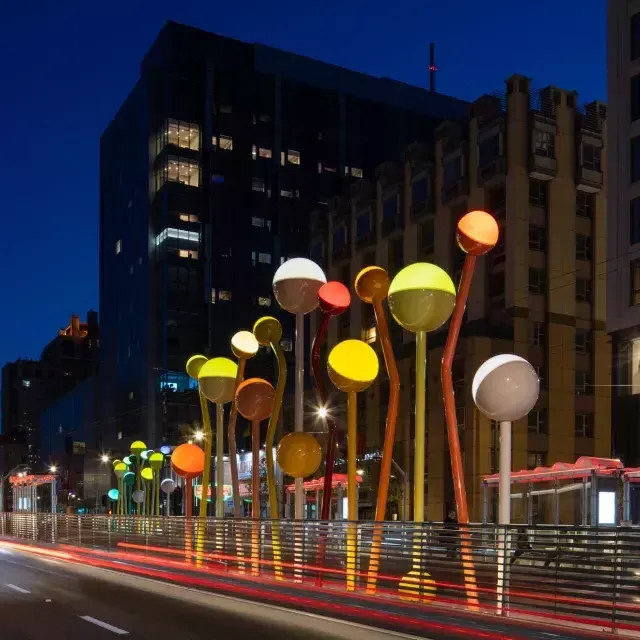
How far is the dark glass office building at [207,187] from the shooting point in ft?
295

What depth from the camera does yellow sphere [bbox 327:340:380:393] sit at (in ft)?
56.1

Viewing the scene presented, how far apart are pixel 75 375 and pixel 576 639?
146 meters

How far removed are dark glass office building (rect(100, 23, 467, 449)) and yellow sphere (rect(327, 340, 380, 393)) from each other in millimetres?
70189

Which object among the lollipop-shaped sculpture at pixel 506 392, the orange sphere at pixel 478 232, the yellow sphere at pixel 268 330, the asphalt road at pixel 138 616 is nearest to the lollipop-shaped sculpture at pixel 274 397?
the yellow sphere at pixel 268 330

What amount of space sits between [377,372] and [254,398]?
13.0 feet

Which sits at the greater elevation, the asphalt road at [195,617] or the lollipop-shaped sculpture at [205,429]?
the lollipop-shaped sculpture at [205,429]

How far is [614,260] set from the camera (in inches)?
1570

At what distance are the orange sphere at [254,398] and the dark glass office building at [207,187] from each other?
66397mm

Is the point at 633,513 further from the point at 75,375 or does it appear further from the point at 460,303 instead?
the point at 75,375

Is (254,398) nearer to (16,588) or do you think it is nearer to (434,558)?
(16,588)

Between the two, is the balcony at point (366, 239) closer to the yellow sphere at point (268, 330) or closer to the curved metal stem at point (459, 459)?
the yellow sphere at point (268, 330)

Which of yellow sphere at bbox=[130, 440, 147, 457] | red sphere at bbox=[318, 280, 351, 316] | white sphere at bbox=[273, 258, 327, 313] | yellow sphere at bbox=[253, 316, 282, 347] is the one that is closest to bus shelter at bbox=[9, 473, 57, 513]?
yellow sphere at bbox=[130, 440, 147, 457]

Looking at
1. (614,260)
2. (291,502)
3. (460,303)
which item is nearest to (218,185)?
(291,502)

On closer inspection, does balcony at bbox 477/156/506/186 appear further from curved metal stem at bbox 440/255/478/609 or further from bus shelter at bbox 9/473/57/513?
curved metal stem at bbox 440/255/478/609
